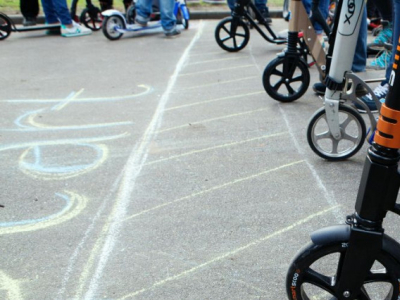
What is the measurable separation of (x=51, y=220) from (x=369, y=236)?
6.22 ft

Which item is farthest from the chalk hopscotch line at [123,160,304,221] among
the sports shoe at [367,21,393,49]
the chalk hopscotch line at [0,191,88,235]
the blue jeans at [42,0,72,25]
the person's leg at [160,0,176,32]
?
the blue jeans at [42,0,72,25]

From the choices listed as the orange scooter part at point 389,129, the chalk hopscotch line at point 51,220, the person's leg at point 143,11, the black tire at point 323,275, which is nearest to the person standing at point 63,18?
the person's leg at point 143,11

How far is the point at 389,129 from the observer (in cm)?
167

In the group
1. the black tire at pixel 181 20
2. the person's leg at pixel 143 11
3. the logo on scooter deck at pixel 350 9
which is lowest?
the black tire at pixel 181 20

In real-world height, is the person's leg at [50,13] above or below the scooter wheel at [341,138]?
below

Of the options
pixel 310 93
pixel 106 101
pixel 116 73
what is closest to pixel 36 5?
pixel 116 73

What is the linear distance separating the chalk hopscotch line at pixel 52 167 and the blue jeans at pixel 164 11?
16.4ft

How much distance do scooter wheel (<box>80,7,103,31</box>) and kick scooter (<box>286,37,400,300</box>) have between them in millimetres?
8284

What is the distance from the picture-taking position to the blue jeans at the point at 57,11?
340 inches

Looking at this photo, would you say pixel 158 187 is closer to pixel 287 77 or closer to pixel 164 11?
pixel 287 77

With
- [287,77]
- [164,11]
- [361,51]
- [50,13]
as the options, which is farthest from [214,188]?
[50,13]

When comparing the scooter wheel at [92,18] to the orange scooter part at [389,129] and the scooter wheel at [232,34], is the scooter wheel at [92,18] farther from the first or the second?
the orange scooter part at [389,129]

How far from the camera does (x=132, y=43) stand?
8.34m

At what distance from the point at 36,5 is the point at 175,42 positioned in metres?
2.68
